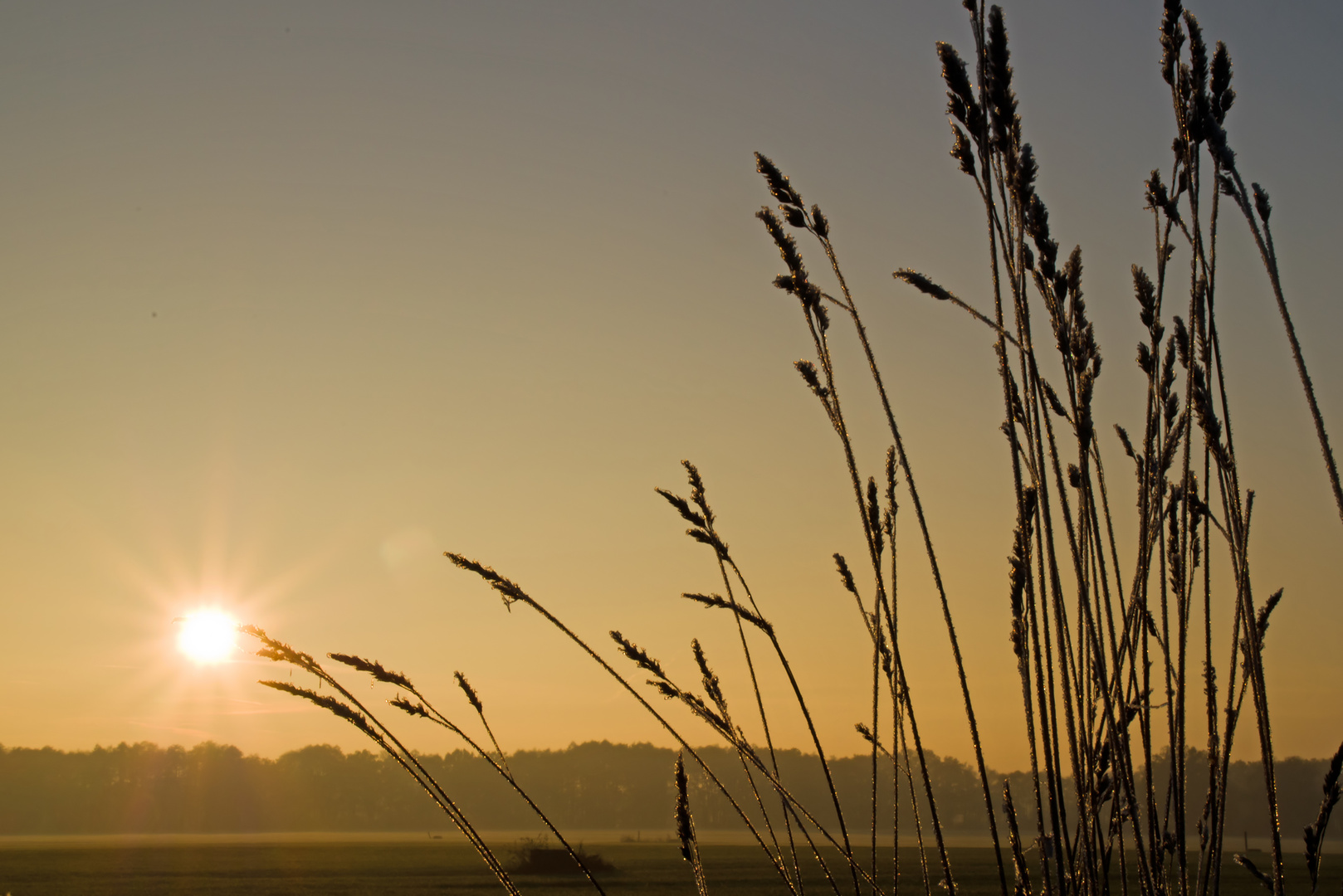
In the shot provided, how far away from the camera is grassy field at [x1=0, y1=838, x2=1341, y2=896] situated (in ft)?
109

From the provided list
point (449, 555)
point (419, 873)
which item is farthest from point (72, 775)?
point (449, 555)

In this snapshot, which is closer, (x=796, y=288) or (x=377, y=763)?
(x=796, y=288)

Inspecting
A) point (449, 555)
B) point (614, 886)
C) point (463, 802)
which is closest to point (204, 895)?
point (614, 886)

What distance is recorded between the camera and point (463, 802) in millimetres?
181750

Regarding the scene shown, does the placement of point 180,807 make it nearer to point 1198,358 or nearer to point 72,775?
point 72,775

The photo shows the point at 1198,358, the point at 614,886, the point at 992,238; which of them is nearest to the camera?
the point at 992,238

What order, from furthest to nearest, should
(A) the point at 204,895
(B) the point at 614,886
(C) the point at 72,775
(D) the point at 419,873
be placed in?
1. (C) the point at 72,775
2. (D) the point at 419,873
3. (B) the point at 614,886
4. (A) the point at 204,895

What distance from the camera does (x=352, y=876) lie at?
40.1m

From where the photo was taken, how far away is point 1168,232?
171cm

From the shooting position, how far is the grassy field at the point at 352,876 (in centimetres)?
3312

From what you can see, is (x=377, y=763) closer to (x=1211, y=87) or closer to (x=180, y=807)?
(x=180, y=807)

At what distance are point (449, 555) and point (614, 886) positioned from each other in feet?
135

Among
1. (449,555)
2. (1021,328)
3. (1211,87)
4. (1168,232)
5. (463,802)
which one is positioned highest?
(1211,87)

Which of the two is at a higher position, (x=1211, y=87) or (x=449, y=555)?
(x=1211, y=87)
